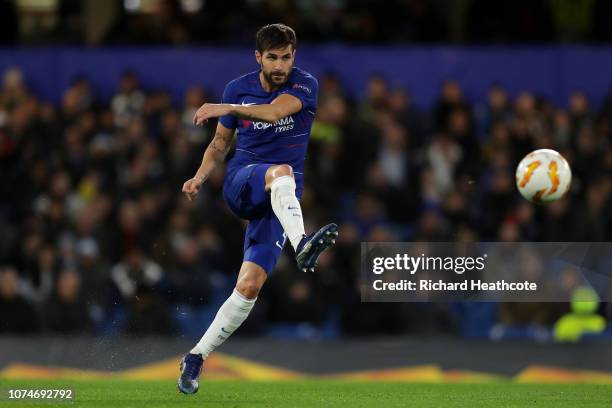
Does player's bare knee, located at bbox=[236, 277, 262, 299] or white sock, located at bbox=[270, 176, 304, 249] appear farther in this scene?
player's bare knee, located at bbox=[236, 277, 262, 299]

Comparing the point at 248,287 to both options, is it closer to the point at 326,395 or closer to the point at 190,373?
the point at 190,373

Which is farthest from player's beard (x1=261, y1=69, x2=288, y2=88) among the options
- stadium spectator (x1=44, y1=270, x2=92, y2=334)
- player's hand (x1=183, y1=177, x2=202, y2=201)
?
stadium spectator (x1=44, y1=270, x2=92, y2=334)

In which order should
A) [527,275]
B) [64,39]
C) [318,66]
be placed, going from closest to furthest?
[527,275] < [318,66] < [64,39]

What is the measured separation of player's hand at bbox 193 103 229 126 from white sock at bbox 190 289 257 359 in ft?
5.28

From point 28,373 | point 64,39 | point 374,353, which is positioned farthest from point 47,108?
point 374,353

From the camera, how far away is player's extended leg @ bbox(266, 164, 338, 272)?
940cm

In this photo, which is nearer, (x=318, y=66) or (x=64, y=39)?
(x=318, y=66)

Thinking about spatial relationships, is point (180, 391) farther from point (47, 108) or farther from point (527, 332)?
point (47, 108)

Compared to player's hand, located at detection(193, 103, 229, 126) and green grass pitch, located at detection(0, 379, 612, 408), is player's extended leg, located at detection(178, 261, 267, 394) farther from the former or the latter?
player's hand, located at detection(193, 103, 229, 126)

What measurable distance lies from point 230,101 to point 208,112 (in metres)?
1.22

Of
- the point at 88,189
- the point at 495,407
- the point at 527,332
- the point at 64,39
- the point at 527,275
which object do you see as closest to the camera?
the point at 495,407

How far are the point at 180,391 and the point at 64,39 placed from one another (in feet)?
35.9

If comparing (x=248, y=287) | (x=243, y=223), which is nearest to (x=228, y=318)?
(x=248, y=287)

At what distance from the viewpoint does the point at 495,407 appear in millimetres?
9727
